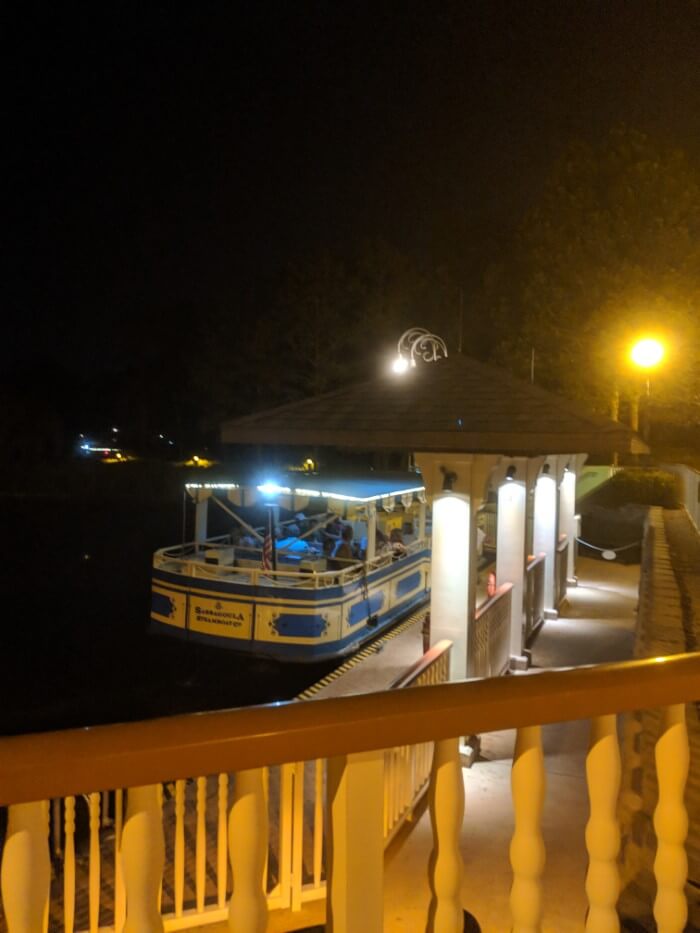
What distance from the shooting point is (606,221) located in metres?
23.0

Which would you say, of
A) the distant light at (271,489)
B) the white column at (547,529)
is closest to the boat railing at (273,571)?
the distant light at (271,489)

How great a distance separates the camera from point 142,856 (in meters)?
1.66

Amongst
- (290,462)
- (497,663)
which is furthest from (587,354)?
(290,462)

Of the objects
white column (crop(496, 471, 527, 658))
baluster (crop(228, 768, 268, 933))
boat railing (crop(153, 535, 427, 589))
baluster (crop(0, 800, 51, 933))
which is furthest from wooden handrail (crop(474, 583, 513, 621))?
baluster (crop(0, 800, 51, 933))

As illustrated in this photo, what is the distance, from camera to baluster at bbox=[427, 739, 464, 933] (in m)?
1.92

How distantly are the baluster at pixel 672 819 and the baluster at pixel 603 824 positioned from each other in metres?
0.17

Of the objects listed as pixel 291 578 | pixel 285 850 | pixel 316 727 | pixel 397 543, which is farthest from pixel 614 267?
pixel 316 727

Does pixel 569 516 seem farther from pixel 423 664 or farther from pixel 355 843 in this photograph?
pixel 355 843

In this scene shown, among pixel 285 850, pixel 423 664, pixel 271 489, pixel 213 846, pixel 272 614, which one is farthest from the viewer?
pixel 271 489

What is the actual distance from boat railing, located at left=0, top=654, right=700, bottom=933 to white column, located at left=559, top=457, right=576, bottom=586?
1292cm

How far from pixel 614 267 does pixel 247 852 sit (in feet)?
77.3

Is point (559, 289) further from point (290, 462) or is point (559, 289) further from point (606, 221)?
point (290, 462)

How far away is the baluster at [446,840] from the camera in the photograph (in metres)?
1.92

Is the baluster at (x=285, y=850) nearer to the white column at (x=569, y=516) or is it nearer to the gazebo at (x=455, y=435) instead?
the gazebo at (x=455, y=435)
